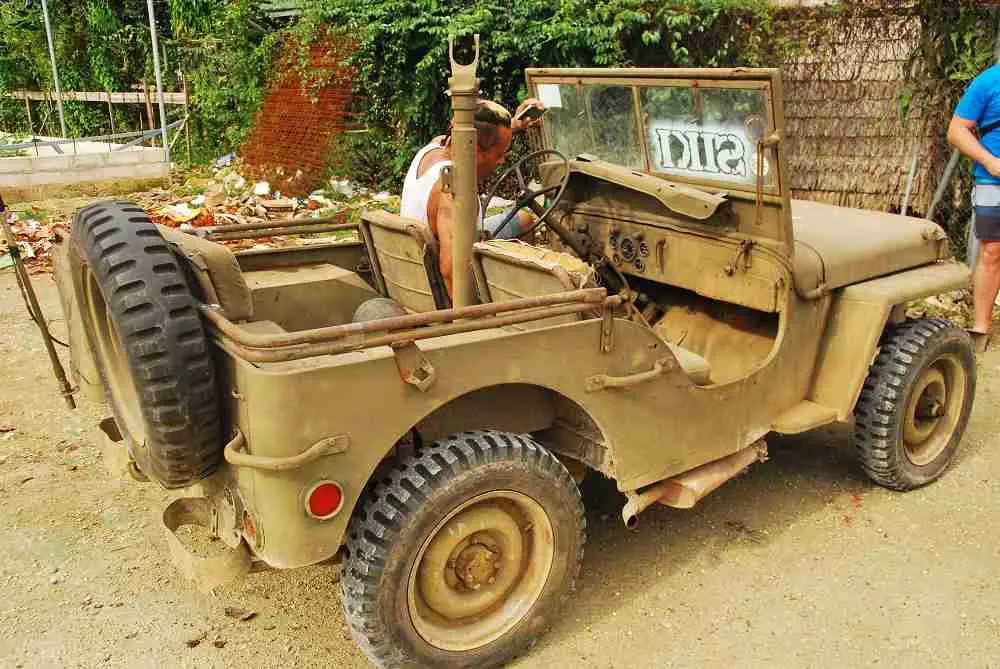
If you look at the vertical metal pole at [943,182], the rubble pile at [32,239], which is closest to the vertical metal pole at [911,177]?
the vertical metal pole at [943,182]

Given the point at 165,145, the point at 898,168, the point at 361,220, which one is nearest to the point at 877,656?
the point at 361,220

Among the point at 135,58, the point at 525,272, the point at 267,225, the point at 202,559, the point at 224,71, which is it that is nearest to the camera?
the point at 202,559

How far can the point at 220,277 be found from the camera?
265 cm

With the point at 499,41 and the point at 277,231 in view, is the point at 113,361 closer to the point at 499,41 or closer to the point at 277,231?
the point at 277,231

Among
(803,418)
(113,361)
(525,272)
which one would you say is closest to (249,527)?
(113,361)

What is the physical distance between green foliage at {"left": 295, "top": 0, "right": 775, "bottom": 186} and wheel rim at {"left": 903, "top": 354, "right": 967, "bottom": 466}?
4450mm

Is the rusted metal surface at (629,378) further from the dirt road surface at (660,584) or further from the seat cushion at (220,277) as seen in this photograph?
the seat cushion at (220,277)

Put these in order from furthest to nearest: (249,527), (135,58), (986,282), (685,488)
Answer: (135,58) → (986,282) → (685,488) → (249,527)

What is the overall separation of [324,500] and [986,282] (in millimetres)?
4717

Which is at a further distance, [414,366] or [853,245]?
[853,245]

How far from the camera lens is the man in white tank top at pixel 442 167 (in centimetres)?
338

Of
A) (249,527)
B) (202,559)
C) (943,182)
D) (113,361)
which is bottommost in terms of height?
(202,559)

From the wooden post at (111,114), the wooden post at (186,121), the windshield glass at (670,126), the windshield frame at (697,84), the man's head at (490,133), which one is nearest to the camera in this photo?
the windshield frame at (697,84)

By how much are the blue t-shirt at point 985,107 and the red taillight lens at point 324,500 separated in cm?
461
